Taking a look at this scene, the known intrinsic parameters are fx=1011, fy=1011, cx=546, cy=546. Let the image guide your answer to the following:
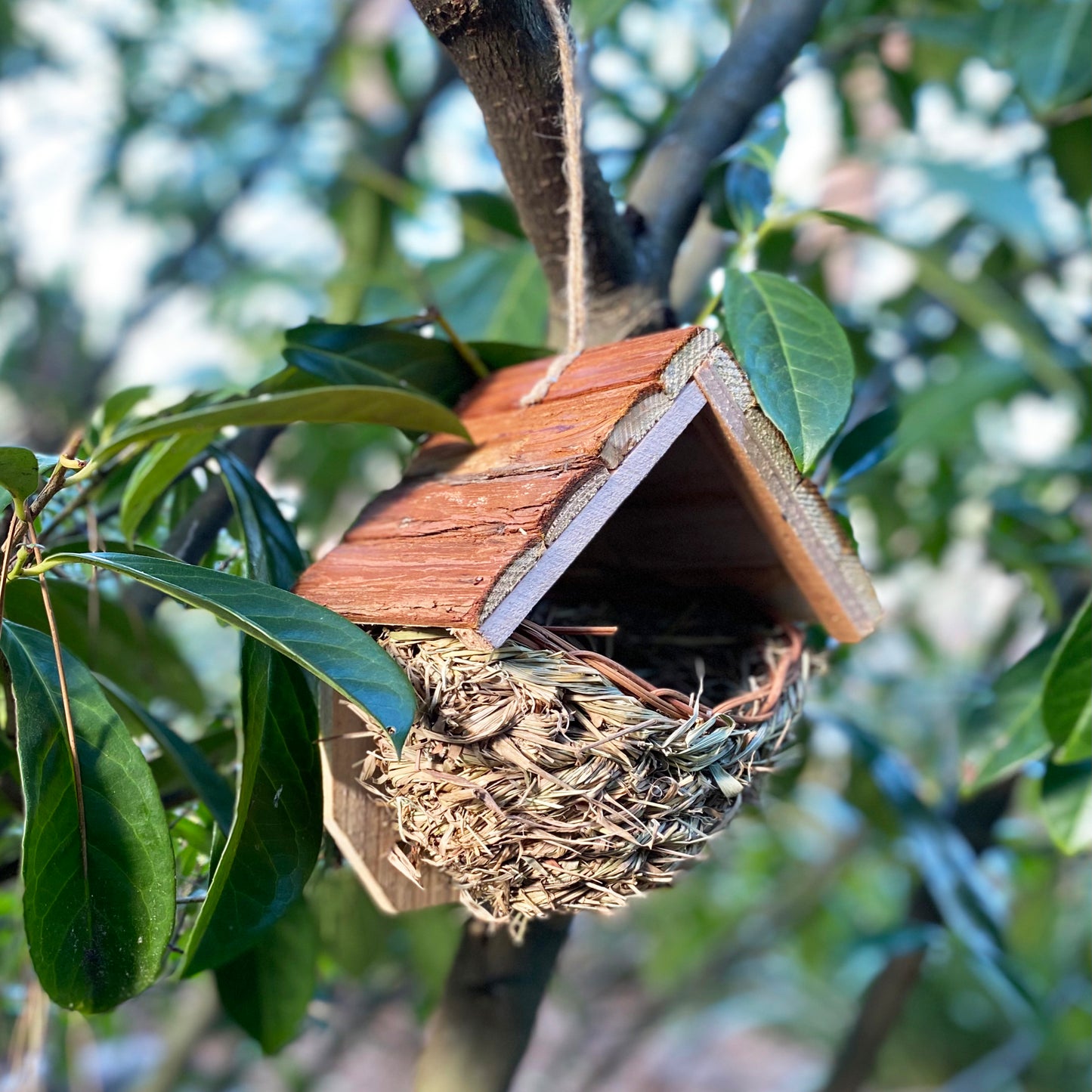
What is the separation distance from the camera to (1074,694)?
2.34 ft

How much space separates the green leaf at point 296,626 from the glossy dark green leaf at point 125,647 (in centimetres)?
25

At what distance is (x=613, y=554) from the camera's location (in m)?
0.82

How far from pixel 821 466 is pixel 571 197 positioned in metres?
0.24

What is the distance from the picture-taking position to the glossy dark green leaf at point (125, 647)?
2.51 feet

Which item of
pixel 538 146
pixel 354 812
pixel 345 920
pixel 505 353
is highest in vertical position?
pixel 538 146

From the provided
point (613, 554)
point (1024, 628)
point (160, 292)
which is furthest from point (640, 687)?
point (160, 292)

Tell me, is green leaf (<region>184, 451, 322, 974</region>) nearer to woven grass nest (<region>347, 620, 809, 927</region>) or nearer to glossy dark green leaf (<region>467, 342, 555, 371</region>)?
woven grass nest (<region>347, 620, 809, 927</region>)

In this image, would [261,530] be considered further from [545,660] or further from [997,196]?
[997,196]

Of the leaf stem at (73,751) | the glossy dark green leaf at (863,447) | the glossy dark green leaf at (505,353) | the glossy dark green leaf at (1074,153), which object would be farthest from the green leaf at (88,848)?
the glossy dark green leaf at (1074,153)

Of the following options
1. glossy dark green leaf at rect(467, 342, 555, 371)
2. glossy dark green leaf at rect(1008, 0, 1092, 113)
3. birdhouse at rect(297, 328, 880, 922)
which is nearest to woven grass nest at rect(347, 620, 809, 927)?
birdhouse at rect(297, 328, 880, 922)

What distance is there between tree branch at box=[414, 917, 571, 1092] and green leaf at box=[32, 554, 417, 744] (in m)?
0.34

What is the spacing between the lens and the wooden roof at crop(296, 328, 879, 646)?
505 millimetres

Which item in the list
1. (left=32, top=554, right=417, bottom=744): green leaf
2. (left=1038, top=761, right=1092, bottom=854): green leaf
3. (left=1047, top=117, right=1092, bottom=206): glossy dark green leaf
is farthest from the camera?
(left=1047, top=117, right=1092, bottom=206): glossy dark green leaf

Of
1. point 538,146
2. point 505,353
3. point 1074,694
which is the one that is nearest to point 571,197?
point 538,146
